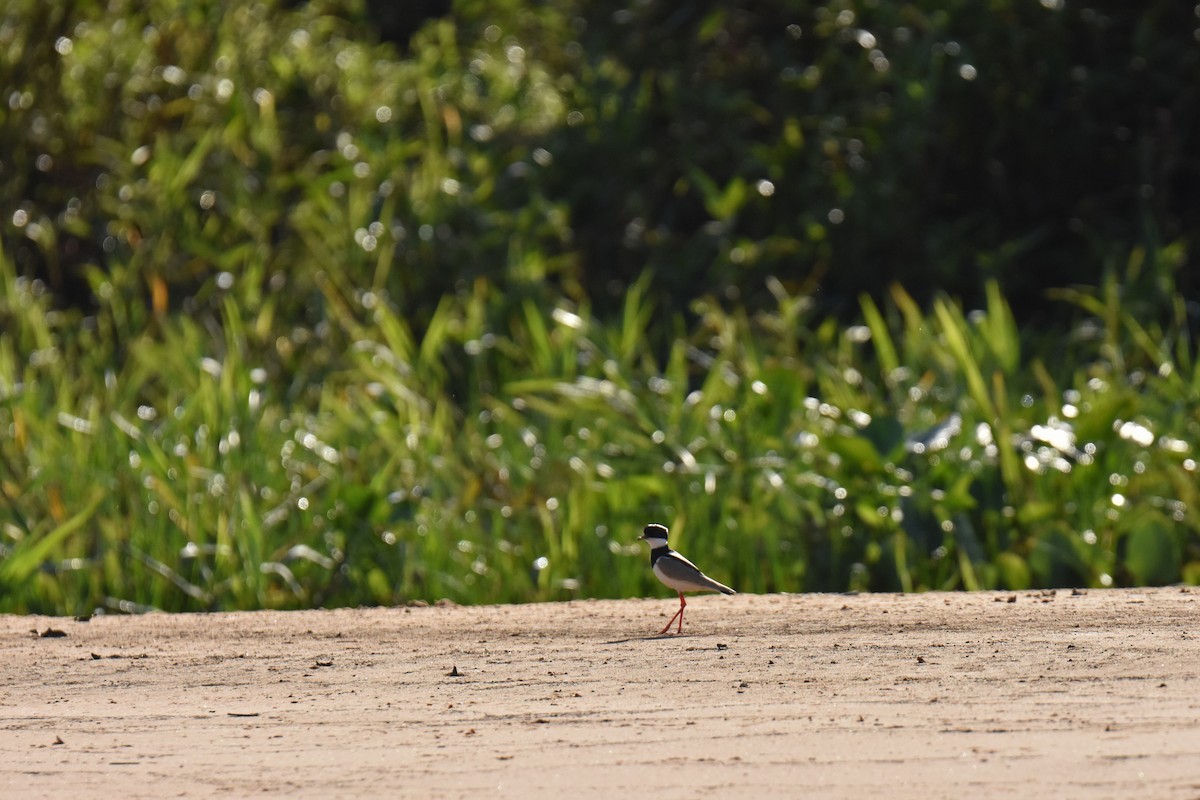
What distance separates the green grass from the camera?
5570 millimetres

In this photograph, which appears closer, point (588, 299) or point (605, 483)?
point (605, 483)

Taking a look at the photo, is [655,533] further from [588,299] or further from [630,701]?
[588,299]

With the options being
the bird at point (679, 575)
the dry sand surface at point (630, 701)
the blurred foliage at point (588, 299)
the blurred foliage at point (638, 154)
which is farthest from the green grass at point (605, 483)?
the blurred foliage at point (638, 154)

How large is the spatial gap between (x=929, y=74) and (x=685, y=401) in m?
3.55

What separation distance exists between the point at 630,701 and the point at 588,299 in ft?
20.0

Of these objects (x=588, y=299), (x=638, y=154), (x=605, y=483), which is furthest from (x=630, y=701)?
(x=638, y=154)

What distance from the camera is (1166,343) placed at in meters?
6.75

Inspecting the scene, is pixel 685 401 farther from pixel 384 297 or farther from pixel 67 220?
pixel 67 220

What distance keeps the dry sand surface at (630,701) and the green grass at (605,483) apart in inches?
23.3

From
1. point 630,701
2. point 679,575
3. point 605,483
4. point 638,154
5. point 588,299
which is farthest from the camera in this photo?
point 638,154

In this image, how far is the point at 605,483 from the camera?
594 centimetres

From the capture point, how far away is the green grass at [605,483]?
18.3 feet

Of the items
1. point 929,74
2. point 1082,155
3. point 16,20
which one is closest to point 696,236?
point 929,74

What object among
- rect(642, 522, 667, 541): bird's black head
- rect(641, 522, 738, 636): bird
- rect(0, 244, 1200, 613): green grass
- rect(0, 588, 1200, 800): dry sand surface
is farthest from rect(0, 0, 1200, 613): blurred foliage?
rect(641, 522, 738, 636): bird
